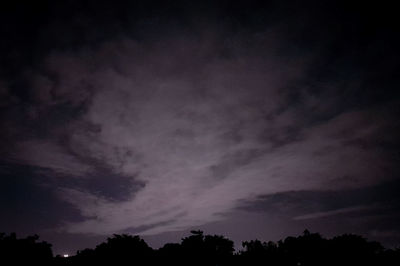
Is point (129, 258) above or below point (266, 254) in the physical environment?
above

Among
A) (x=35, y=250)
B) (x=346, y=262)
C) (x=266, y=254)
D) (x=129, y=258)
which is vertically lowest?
(x=346, y=262)

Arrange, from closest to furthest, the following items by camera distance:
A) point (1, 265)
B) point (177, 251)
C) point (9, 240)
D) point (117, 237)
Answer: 1. point (1, 265)
2. point (9, 240)
3. point (117, 237)
4. point (177, 251)

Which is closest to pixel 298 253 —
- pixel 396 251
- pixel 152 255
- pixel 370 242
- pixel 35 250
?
pixel 370 242

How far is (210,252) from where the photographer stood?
2794 centimetres

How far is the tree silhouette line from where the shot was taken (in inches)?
942

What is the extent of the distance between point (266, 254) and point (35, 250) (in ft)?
76.9

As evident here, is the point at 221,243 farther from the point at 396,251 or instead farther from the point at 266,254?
the point at 396,251

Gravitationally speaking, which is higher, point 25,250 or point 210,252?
point 25,250

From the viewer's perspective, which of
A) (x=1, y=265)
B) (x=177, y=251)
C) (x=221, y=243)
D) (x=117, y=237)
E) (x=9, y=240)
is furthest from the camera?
(x=221, y=243)

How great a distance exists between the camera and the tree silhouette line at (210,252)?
23.9 meters

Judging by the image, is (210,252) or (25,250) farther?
(210,252)

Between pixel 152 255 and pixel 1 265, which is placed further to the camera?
pixel 152 255

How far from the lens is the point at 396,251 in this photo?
99.6ft

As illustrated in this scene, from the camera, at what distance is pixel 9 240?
76.9 ft
